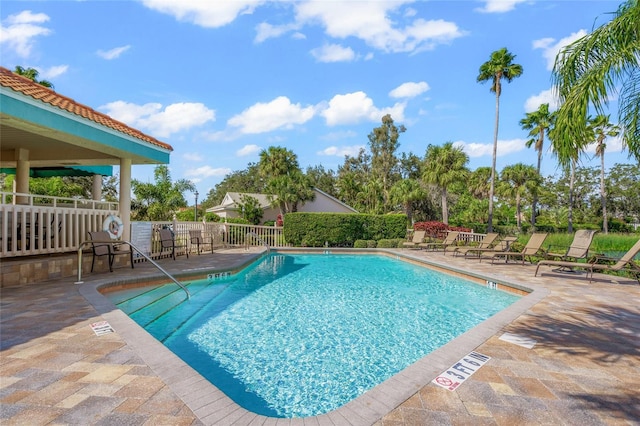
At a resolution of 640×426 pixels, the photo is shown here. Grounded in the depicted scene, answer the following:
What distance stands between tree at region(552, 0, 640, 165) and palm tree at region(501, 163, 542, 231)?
83.2ft

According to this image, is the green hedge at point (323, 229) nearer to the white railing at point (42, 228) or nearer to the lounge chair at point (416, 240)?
the lounge chair at point (416, 240)

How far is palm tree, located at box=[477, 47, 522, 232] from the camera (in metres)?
22.2

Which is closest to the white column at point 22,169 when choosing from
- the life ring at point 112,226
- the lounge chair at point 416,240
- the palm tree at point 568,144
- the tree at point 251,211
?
the life ring at point 112,226

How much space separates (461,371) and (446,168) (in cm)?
2505

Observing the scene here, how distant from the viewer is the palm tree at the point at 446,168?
83.8ft

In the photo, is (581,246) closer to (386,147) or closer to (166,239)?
(166,239)

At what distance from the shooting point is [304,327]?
17.9 ft

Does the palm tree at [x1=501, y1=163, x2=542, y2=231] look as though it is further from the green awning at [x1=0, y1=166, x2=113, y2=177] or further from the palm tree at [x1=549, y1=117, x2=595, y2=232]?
the green awning at [x1=0, y1=166, x2=113, y2=177]

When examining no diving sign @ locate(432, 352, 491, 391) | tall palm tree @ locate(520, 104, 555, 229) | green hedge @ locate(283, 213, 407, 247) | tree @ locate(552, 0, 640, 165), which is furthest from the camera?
tall palm tree @ locate(520, 104, 555, 229)

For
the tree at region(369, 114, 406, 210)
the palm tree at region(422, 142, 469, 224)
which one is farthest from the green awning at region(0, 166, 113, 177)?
the tree at region(369, 114, 406, 210)

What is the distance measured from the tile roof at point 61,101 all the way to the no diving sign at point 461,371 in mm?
6961

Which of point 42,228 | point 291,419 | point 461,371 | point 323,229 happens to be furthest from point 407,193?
point 291,419

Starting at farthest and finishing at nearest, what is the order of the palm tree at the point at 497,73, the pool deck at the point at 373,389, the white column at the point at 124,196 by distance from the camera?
the palm tree at the point at 497,73 → the white column at the point at 124,196 → the pool deck at the point at 373,389

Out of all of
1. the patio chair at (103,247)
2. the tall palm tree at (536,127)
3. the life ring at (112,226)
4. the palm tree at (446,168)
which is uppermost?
the tall palm tree at (536,127)
